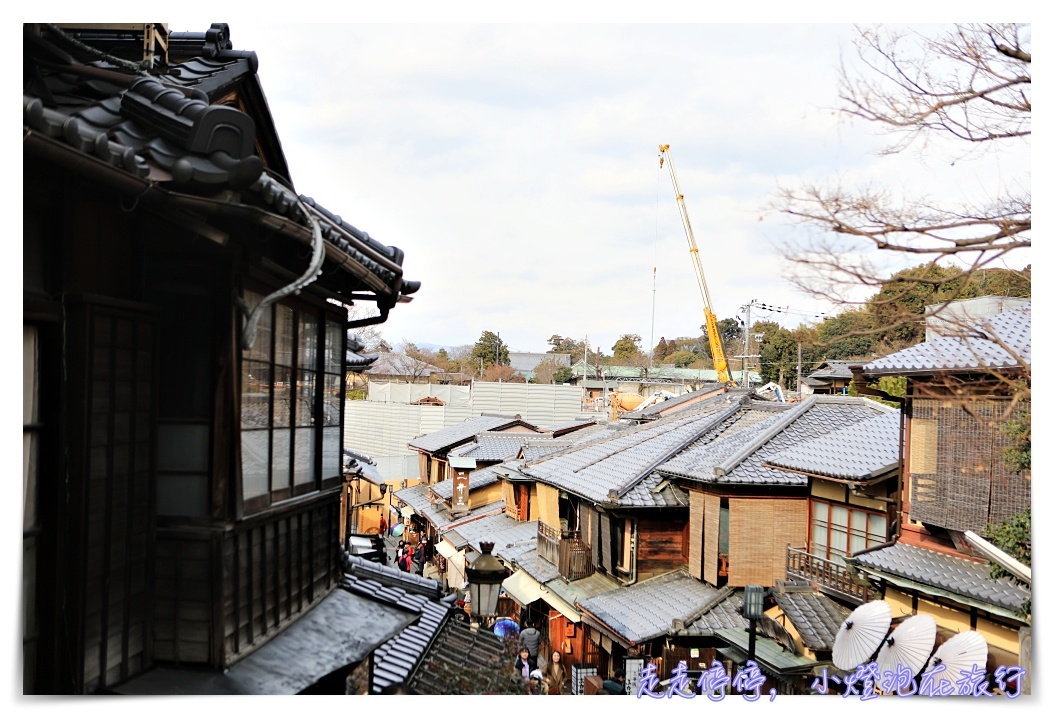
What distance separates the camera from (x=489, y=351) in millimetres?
40719

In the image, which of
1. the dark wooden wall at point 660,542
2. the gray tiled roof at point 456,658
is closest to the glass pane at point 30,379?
the gray tiled roof at point 456,658

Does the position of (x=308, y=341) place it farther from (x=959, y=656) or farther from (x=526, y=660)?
(x=526, y=660)

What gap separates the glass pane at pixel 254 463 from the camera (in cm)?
475

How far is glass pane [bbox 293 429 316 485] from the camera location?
5480mm

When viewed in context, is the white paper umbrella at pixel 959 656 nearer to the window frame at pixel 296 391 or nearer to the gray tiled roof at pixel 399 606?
the gray tiled roof at pixel 399 606

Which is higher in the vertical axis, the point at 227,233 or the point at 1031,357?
the point at 227,233

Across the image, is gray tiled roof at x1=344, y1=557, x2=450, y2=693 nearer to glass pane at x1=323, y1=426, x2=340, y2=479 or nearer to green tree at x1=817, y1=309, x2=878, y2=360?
glass pane at x1=323, y1=426, x2=340, y2=479

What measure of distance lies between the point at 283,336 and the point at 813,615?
290 inches

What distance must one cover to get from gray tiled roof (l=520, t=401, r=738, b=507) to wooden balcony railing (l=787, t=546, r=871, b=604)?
200 centimetres

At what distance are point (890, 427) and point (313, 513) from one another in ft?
26.8

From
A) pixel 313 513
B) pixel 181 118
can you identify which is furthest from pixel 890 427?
pixel 181 118

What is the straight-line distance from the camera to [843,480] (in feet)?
32.2

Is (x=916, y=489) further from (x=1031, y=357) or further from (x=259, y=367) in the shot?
(x=259, y=367)

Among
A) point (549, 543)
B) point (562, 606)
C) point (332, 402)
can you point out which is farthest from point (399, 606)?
point (549, 543)
